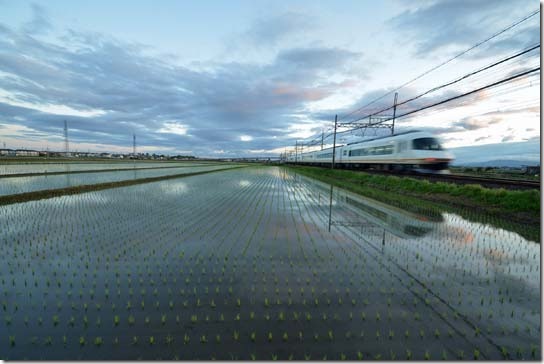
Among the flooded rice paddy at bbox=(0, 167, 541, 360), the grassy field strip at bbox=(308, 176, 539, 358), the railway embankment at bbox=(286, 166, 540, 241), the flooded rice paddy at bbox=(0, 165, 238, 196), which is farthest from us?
the flooded rice paddy at bbox=(0, 165, 238, 196)

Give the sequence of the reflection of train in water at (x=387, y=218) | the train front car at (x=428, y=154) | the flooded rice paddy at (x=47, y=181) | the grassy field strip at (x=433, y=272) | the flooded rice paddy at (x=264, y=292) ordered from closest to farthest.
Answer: the flooded rice paddy at (x=264, y=292), the grassy field strip at (x=433, y=272), the reflection of train in water at (x=387, y=218), the flooded rice paddy at (x=47, y=181), the train front car at (x=428, y=154)

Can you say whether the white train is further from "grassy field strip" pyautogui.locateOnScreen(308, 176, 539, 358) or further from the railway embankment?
"grassy field strip" pyautogui.locateOnScreen(308, 176, 539, 358)

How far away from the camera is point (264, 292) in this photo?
4.33 metres

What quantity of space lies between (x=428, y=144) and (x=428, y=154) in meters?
0.88

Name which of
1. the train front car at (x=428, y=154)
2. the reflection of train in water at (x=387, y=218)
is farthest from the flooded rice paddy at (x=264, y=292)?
the train front car at (x=428, y=154)

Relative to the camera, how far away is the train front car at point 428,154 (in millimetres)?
19469

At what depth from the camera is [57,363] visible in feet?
9.28

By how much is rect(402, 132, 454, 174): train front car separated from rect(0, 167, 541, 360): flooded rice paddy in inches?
498

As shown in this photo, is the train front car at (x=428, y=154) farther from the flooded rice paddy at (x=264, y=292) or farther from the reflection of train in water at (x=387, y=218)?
the flooded rice paddy at (x=264, y=292)

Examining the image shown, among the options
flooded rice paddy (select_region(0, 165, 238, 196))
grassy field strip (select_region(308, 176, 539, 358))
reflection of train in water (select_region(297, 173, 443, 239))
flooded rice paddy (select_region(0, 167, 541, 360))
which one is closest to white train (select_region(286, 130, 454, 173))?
reflection of train in water (select_region(297, 173, 443, 239))

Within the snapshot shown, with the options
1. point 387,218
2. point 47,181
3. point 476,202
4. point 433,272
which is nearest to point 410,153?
point 476,202

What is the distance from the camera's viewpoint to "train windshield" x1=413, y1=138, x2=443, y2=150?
1972cm

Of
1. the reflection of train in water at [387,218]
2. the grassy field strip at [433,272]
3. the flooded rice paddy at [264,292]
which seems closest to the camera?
the flooded rice paddy at [264,292]

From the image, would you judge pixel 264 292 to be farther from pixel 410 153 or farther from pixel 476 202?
pixel 410 153
